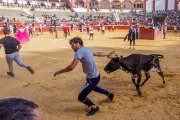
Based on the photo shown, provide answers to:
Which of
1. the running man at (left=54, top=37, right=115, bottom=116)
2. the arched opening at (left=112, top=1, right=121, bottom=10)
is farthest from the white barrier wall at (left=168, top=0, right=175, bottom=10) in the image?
the running man at (left=54, top=37, right=115, bottom=116)

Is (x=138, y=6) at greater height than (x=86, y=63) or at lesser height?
greater

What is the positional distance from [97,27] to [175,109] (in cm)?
3956

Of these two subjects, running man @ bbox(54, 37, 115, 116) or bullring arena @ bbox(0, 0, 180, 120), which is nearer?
running man @ bbox(54, 37, 115, 116)

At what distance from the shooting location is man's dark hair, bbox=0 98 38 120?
109 centimetres

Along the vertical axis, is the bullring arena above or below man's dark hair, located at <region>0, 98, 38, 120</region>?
below

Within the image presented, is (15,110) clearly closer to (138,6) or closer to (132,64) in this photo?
(132,64)

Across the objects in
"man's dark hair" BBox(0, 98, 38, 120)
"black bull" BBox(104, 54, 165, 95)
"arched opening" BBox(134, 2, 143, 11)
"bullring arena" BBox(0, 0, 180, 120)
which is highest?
"arched opening" BBox(134, 2, 143, 11)

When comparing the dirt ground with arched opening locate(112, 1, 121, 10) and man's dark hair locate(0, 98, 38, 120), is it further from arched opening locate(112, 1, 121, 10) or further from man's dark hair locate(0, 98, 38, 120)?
arched opening locate(112, 1, 121, 10)

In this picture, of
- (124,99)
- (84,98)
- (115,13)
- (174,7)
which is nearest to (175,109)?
(124,99)

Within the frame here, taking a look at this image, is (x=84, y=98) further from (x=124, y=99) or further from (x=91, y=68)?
(x=124, y=99)

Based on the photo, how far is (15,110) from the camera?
109 cm

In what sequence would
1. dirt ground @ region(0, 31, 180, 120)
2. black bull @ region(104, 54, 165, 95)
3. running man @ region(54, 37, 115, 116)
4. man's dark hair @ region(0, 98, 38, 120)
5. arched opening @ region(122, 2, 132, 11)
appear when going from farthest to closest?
arched opening @ region(122, 2, 132, 11), black bull @ region(104, 54, 165, 95), dirt ground @ region(0, 31, 180, 120), running man @ region(54, 37, 115, 116), man's dark hair @ region(0, 98, 38, 120)

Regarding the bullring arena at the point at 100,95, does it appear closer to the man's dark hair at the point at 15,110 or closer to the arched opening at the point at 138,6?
the man's dark hair at the point at 15,110

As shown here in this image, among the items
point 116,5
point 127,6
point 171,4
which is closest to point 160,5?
point 171,4
